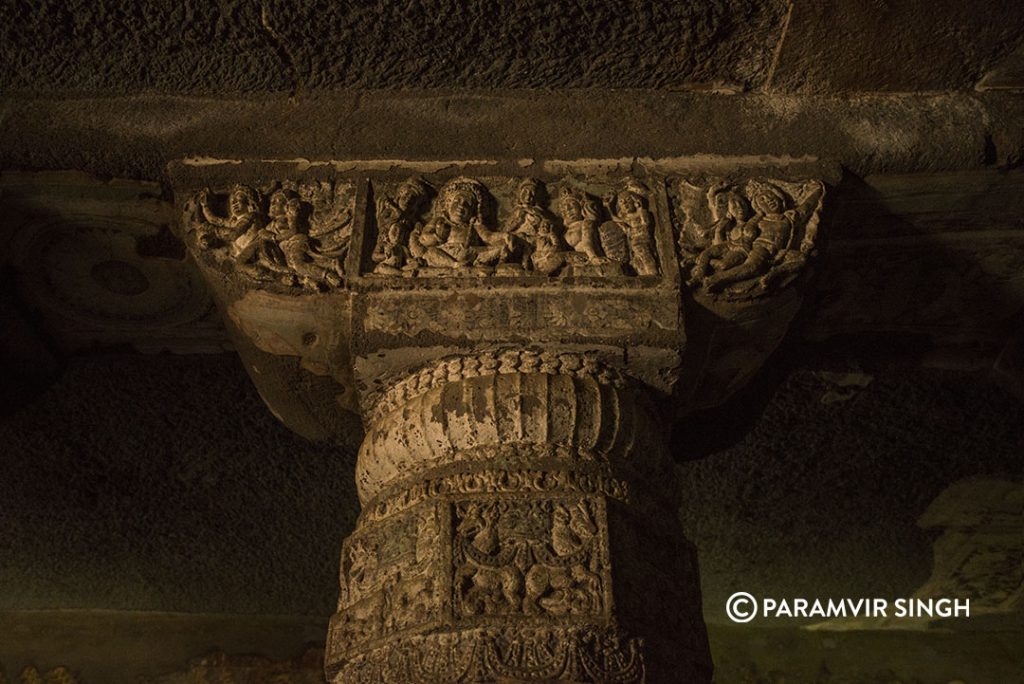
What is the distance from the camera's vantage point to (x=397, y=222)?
2102 mm

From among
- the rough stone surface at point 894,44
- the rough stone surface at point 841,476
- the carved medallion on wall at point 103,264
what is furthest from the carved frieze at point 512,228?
the rough stone surface at point 841,476

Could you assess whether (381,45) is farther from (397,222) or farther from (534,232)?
(534,232)

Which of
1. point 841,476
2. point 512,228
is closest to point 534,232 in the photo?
point 512,228

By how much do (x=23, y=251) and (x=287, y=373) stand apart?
71 centimetres

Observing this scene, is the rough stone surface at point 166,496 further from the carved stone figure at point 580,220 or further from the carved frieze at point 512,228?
the carved stone figure at point 580,220

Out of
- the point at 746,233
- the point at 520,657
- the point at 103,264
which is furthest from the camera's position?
the point at 103,264

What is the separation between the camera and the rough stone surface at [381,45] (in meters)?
2.12

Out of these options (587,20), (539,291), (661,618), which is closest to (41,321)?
(539,291)

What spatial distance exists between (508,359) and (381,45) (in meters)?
0.79

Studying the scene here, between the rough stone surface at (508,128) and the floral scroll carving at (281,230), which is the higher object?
the rough stone surface at (508,128)

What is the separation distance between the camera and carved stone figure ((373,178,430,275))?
2.04 m

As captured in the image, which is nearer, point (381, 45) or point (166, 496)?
point (381, 45)

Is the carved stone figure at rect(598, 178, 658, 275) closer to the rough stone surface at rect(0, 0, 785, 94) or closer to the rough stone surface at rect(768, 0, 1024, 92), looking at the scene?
the rough stone surface at rect(0, 0, 785, 94)

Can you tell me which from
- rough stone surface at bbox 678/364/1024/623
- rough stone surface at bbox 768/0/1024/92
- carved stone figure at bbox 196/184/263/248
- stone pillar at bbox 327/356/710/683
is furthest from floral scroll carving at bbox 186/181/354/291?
rough stone surface at bbox 678/364/1024/623
